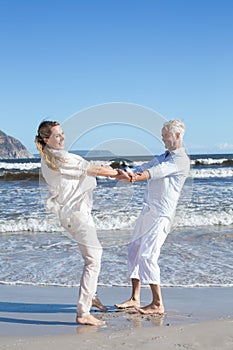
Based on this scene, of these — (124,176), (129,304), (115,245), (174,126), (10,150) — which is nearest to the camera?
A: (174,126)

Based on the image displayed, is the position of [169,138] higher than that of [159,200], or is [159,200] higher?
[169,138]

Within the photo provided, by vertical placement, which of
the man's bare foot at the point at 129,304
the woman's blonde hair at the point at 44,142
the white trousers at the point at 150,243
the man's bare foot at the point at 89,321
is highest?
the woman's blonde hair at the point at 44,142

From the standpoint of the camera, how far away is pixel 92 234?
158 inches

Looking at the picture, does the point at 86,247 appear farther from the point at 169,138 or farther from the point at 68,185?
the point at 169,138

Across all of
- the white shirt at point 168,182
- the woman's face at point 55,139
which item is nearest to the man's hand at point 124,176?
the white shirt at point 168,182

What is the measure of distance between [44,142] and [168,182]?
1.14 meters

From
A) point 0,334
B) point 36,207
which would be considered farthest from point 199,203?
point 0,334

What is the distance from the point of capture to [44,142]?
3.95 metres

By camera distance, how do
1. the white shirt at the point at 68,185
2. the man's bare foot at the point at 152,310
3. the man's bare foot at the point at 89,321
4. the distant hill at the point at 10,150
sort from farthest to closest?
the distant hill at the point at 10,150
the man's bare foot at the point at 152,310
the man's bare foot at the point at 89,321
the white shirt at the point at 68,185

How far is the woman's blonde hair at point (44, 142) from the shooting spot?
386 centimetres

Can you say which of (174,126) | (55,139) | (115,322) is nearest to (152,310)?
(115,322)

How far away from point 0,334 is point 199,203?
10.3m

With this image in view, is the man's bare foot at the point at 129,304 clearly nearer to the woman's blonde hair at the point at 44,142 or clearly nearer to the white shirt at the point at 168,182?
the white shirt at the point at 168,182

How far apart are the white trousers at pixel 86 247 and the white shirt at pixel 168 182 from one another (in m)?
0.65
